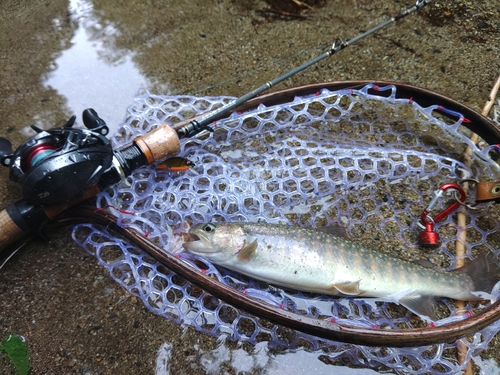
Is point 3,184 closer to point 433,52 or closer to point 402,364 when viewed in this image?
point 402,364

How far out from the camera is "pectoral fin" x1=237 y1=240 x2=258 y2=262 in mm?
1890

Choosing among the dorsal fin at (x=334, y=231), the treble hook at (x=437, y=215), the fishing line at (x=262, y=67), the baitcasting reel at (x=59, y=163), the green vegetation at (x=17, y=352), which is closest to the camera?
the baitcasting reel at (x=59, y=163)

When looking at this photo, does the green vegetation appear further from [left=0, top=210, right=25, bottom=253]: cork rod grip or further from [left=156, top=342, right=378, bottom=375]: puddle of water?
[left=156, top=342, right=378, bottom=375]: puddle of water

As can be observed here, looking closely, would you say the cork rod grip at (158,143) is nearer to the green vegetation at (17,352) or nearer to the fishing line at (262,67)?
the fishing line at (262,67)

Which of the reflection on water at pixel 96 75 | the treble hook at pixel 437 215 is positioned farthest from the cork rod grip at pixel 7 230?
the treble hook at pixel 437 215

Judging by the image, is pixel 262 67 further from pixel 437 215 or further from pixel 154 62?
pixel 437 215

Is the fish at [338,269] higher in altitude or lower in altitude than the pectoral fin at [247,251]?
lower

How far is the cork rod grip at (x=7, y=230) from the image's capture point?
1880mm

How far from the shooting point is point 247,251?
1901mm

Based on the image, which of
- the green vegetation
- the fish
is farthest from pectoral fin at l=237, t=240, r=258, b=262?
the green vegetation

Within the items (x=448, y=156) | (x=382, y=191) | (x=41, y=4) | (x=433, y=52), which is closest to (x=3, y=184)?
(x=41, y=4)

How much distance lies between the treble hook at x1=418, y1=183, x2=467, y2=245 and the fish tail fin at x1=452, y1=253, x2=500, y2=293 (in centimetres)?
24

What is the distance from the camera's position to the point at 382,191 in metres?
2.39

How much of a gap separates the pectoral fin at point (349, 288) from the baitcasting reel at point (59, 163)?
1233 millimetres
